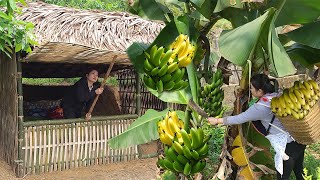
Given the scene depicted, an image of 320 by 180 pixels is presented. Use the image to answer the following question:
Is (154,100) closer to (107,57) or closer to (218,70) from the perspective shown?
(107,57)

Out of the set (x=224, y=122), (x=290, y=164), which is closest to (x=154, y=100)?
(x=290, y=164)

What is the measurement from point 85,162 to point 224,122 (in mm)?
3744

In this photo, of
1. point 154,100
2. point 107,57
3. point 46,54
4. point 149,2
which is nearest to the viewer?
point 149,2

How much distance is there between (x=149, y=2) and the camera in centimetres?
306

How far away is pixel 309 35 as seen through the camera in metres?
2.46

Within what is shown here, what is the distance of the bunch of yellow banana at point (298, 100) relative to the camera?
2447 millimetres

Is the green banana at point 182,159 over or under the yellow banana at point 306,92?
under

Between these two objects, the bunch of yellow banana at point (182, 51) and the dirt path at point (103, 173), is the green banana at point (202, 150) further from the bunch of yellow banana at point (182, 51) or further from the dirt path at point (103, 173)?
the dirt path at point (103, 173)

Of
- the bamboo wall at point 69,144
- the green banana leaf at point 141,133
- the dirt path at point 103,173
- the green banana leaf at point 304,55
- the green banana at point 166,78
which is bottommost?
the dirt path at point 103,173

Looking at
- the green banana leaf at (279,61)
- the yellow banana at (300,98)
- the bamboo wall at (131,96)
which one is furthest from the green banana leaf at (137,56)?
the bamboo wall at (131,96)

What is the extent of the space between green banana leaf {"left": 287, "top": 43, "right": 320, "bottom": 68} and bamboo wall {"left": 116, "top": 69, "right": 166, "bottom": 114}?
481 centimetres

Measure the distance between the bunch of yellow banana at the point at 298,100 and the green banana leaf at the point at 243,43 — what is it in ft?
2.15

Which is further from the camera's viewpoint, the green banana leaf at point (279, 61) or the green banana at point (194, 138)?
the green banana at point (194, 138)

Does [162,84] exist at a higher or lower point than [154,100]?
higher
